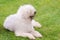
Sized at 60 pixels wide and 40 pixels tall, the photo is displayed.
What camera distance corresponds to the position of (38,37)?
5156 mm

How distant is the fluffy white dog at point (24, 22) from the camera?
4.96 metres

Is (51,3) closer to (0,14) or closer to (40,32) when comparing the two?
(0,14)

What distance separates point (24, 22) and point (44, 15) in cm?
148

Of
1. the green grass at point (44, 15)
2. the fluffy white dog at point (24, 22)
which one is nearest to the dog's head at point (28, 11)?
the fluffy white dog at point (24, 22)

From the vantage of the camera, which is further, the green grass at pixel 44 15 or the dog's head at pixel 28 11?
the green grass at pixel 44 15

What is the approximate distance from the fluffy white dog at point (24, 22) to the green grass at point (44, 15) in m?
0.14

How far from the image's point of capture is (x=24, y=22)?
16.8 feet

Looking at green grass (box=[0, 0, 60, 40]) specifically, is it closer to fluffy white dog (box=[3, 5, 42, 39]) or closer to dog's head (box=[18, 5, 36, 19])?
fluffy white dog (box=[3, 5, 42, 39])

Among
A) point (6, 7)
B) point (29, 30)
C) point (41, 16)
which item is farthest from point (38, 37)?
point (6, 7)

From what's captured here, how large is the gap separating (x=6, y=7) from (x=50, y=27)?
6.36 ft

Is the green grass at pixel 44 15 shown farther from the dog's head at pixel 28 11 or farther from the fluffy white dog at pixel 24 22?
the dog's head at pixel 28 11

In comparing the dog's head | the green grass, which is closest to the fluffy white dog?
the dog's head

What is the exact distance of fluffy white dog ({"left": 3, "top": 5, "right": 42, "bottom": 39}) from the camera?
496 cm

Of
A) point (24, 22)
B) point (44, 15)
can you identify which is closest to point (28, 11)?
point (24, 22)
